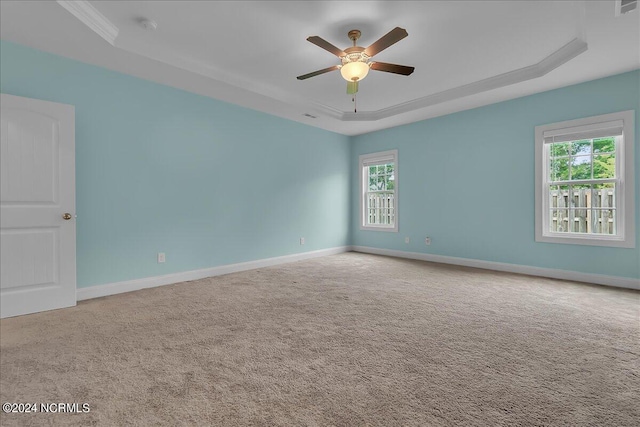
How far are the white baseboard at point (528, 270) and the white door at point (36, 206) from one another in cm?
506

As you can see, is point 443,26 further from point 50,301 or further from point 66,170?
point 50,301

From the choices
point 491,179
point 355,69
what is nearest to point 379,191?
point 491,179

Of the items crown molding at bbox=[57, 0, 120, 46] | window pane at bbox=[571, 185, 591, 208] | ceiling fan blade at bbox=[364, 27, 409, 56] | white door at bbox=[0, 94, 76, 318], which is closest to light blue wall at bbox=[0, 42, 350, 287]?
white door at bbox=[0, 94, 76, 318]

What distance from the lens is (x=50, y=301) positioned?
2.89m

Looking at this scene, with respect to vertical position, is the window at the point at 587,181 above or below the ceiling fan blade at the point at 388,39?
below

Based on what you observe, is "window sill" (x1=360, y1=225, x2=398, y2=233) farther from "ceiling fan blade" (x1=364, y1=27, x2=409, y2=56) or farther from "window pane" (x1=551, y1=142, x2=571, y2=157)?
"ceiling fan blade" (x1=364, y1=27, x2=409, y2=56)

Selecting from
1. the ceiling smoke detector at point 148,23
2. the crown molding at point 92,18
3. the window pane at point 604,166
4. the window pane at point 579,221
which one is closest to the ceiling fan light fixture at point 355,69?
the ceiling smoke detector at point 148,23

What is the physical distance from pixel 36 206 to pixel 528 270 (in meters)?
6.06

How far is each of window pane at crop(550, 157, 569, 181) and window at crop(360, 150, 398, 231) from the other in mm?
2506

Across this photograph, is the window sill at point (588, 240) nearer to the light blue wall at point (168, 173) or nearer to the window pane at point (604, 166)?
the window pane at point (604, 166)

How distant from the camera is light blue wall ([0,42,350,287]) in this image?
324cm

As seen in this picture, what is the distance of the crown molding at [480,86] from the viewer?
3260mm

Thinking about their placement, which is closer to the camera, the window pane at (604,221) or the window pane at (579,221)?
the window pane at (604,221)

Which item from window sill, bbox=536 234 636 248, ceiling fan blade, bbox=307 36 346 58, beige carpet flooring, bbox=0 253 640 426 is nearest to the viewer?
beige carpet flooring, bbox=0 253 640 426
